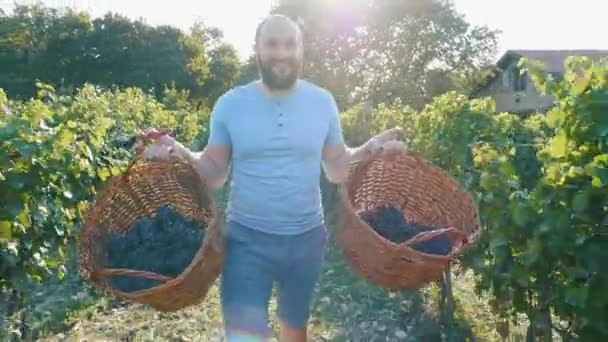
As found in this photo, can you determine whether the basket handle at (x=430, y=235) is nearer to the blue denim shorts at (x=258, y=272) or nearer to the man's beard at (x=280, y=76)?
the blue denim shorts at (x=258, y=272)

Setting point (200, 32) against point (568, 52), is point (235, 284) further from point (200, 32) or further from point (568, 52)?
point (200, 32)

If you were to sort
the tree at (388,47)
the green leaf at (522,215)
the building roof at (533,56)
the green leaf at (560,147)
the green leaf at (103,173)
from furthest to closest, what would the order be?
1. the tree at (388,47)
2. the building roof at (533,56)
3. the green leaf at (103,173)
4. the green leaf at (522,215)
5. the green leaf at (560,147)

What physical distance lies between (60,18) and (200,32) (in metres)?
12.4

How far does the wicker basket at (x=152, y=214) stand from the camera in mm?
2482

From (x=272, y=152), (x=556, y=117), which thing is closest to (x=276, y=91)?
(x=272, y=152)

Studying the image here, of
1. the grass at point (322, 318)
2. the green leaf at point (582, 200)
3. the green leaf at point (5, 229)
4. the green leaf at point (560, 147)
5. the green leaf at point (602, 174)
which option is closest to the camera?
the green leaf at point (602, 174)

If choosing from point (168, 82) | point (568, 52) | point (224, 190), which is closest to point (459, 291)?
point (224, 190)

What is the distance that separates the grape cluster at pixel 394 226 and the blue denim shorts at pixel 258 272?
1.05 feet

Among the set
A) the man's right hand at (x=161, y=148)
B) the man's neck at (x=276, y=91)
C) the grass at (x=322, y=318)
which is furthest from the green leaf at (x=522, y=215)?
the grass at (x=322, y=318)

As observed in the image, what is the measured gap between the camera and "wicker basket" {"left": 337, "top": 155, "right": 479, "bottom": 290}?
2.69m

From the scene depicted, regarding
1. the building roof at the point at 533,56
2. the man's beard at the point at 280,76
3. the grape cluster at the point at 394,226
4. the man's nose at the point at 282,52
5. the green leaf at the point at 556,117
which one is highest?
the man's nose at the point at 282,52

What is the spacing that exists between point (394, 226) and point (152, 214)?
92 cm

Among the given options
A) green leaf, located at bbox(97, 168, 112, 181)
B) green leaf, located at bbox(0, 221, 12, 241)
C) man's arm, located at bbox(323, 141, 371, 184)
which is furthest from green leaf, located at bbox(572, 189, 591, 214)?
green leaf, located at bbox(97, 168, 112, 181)

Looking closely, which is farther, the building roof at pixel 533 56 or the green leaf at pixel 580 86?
the building roof at pixel 533 56
